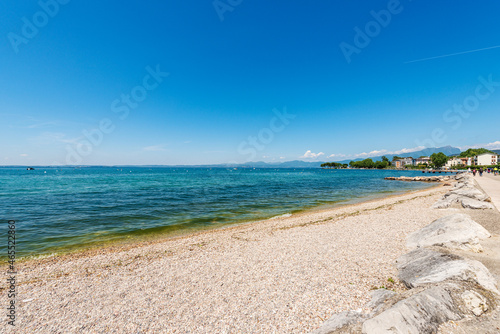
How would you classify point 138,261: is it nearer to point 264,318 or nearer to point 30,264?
point 30,264

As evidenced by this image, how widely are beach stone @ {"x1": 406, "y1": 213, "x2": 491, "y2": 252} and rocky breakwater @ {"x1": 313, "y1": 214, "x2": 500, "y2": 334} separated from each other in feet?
6.26

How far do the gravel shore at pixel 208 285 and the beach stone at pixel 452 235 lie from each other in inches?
34.9

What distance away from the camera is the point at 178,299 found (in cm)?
607

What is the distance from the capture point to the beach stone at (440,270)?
4734 millimetres

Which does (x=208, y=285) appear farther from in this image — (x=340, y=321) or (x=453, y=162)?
(x=453, y=162)

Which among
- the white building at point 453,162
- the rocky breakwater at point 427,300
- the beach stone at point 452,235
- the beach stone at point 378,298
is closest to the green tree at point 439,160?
the white building at point 453,162

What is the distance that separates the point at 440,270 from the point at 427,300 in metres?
2.09

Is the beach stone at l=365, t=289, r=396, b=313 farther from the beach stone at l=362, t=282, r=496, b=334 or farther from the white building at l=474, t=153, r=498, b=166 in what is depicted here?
the white building at l=474, t=153, r=498, b=166

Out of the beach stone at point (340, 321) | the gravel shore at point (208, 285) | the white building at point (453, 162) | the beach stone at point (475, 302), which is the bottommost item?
the gravel shore at point (208, 285)

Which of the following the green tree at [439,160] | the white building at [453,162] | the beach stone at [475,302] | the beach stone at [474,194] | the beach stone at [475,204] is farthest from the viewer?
the white building at [453,162]

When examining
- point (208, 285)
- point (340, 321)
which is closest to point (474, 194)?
point (340, 321)

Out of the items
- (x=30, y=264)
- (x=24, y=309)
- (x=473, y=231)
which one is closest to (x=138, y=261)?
(x=24, y=309)

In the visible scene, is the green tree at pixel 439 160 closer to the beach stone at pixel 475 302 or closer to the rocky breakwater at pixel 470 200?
the rocky breakwater at pixel 470 200

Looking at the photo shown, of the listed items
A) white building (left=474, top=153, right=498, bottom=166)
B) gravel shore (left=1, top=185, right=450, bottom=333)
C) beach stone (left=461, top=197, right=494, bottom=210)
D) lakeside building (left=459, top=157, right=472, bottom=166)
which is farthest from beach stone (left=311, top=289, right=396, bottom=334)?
lakeside building (left=459, top=157, right=472, bottom=166)
